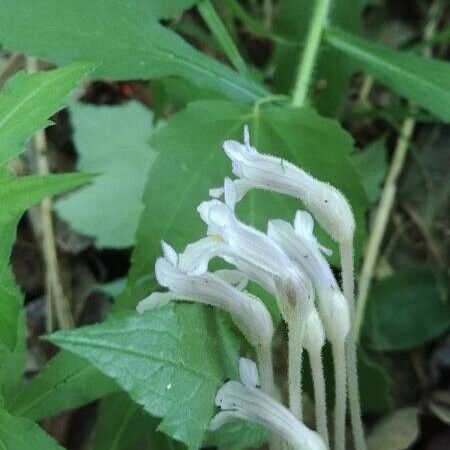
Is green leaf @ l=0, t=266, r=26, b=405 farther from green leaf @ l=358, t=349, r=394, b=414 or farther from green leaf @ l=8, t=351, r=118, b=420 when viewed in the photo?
green leaf @ l=358, t=349, r=394, b=414

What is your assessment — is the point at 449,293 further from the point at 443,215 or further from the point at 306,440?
the point at 306,440

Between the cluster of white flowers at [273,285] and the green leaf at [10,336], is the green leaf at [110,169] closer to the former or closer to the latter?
the green leaf at [10,336]

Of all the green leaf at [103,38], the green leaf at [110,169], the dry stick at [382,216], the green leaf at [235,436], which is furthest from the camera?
the green leaf at [110,169]

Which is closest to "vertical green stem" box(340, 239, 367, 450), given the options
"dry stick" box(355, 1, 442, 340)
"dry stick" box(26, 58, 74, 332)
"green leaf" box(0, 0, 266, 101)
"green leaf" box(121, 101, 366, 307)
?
"green leaf" box(121, 101, 366, 307)

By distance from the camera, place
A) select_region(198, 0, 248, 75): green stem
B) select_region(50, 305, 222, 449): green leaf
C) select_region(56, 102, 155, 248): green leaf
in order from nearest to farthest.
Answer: select_region(50, 305, 222, 449): green leaf, select_region(198, 0, 248, 75): green stem, select_region(56, 102, 155, 248): green leaf

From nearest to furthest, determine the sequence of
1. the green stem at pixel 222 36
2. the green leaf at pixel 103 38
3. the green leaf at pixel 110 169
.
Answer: the green leaf at pixel 103 38 < the green stem at pixel 222 36 < the green leaf at pixel 110 169

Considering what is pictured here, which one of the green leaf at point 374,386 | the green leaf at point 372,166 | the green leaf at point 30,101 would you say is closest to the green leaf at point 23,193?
the green leaf at point 30,101

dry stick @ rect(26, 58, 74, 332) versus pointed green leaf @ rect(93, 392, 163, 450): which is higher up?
pointed green leaf @ rect(93, 392, 163, 450)

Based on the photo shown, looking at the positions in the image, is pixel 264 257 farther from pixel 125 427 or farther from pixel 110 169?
pixel 110 169
